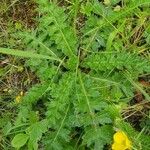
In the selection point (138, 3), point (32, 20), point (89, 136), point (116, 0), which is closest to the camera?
point (89, 136)

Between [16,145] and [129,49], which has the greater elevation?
[129,49]

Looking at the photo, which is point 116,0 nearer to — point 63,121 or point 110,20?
point 110,20

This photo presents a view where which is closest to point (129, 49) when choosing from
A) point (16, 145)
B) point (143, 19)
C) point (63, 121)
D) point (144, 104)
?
point (143, 19)

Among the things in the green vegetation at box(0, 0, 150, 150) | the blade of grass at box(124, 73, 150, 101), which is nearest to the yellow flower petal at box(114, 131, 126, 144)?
the green vegetation at box(0, 0, 150, 150)

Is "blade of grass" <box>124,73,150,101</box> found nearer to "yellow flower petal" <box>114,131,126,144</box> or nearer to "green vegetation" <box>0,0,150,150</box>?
Result: "green vegetation" <box>0,0,150,150</box>

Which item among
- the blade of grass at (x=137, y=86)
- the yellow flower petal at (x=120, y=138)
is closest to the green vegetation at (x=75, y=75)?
the blade of grass at (x=137, y=86)

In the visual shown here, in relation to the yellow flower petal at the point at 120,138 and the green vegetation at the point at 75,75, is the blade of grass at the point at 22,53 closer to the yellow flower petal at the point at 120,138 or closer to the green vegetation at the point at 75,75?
the green vegetation at the point at 75,75

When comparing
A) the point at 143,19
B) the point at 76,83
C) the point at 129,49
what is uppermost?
the point at 143,19

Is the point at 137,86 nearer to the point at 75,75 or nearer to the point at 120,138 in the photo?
the point at 75,75
